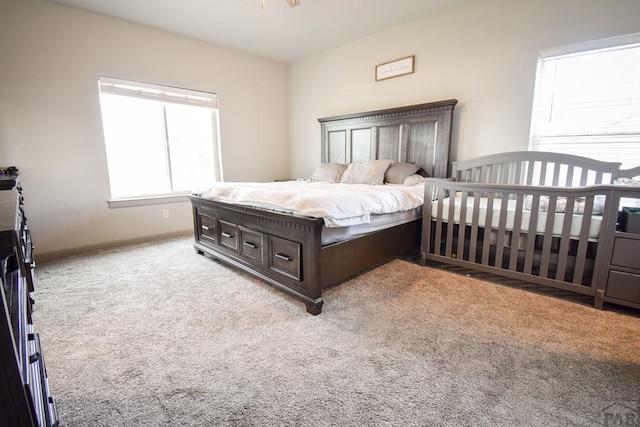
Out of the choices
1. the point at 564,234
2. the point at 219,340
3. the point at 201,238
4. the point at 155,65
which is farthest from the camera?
the point at 155,65

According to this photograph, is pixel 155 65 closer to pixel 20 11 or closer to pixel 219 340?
pixel 20 11

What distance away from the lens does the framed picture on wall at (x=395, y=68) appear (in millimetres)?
3555

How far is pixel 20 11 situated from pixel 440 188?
4.40m

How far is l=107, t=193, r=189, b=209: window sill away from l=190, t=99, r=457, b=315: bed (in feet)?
3.57

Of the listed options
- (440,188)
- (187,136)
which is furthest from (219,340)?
(187,136)

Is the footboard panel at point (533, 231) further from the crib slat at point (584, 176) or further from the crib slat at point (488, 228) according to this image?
the crib slat at point (584, 176)

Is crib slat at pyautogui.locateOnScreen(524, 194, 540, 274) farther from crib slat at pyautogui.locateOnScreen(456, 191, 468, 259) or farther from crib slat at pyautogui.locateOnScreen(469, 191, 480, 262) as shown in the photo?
crib slat at pyautogui.locateOnScreen(456, 191, 468, 259)

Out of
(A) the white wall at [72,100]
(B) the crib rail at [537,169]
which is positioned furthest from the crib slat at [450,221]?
(A) the white wall at [72,100]

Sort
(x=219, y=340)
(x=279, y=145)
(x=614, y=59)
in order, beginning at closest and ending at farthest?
(x=219, y=340) < (x=614, y=59) < (x=279, y=145)

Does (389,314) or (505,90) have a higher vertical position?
(505,90)

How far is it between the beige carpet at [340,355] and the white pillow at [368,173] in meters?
1.37

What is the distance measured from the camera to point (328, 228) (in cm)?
200

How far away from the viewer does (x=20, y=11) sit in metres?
2.80

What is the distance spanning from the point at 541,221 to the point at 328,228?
1.67 metres
